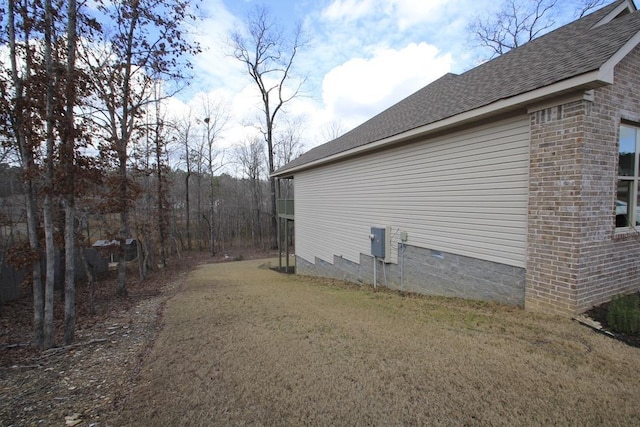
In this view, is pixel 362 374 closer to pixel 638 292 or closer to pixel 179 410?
pixel 179 410

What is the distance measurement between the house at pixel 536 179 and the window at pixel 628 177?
23 millimetres

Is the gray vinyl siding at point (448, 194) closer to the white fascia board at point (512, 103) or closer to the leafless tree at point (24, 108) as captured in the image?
the white fascia board at point (512, 103)

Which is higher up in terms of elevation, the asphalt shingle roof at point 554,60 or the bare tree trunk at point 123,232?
the asphalt shingle roof at point 554,60

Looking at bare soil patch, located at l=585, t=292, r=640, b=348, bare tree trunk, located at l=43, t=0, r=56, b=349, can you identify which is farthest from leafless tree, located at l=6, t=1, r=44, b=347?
bare soil patch, located at l=585, t=292, r=640, b=348

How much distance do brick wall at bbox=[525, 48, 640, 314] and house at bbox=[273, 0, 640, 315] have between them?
0.5 inches

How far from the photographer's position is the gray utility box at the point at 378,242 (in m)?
7.61

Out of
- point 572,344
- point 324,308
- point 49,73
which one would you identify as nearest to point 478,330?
point 572,344

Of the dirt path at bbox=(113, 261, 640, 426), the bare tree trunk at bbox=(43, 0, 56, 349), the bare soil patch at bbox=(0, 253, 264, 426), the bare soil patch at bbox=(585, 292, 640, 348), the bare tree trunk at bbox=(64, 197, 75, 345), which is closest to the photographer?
the dirt path at bbox=(113, 261, 640, 426)

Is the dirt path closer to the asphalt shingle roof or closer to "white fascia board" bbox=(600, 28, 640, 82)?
"white fascia board" bbox=(600, 28, 640, 82)

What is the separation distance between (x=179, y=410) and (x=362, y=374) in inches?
65.2

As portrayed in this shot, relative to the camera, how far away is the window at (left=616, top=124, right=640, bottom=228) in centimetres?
435

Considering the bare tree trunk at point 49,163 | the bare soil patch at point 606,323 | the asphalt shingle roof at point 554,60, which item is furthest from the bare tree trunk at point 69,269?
the bare soil patch at point 606,323

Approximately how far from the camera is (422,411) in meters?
2.41

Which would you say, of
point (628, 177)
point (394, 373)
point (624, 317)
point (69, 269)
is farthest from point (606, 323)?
point (69, 269)
